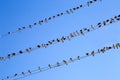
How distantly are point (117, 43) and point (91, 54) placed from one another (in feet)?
5.96

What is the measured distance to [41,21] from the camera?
28.7m

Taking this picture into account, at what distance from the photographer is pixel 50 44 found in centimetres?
2728

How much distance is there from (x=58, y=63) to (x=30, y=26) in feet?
15.0

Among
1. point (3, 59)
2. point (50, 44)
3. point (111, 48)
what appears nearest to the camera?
point (111, 48)

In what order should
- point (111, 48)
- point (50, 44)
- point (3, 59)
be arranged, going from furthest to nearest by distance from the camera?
point (3, 59) < point (50, 44) < point (111, 48)

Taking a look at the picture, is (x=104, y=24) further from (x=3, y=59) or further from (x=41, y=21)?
(x=3, y=59)

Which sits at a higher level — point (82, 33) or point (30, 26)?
point (30, 26)

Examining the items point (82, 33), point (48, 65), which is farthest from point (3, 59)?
point (82, 33)

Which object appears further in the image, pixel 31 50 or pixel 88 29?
pixel 31 50

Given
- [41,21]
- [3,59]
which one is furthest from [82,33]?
[3,59]

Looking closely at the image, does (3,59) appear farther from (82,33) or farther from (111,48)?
(111,48)

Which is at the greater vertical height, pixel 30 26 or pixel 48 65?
pixel 30 26

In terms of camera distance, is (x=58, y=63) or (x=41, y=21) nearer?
(x=58, y=63)

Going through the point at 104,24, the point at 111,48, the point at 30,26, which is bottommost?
the point at 111,48
